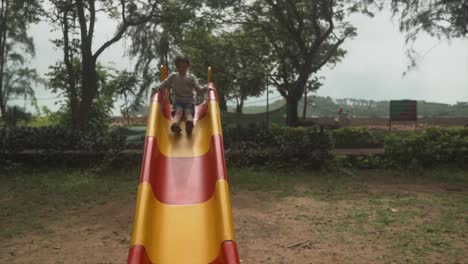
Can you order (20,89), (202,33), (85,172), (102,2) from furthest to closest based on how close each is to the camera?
(20,89) → (202,33) → (102,2) → (85,172)

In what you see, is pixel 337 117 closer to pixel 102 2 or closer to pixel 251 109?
pixel 251 109

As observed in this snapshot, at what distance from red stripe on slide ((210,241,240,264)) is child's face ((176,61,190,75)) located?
3870mm

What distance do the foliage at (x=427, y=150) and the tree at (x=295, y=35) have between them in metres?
5.60

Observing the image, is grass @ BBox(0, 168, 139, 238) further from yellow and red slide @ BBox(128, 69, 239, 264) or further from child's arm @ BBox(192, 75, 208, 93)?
child's arm @ BBox(192, 75, 208, 93)

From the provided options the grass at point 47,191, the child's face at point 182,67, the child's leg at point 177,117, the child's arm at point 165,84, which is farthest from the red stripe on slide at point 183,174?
the grass at point 47,191

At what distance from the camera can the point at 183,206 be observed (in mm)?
4234

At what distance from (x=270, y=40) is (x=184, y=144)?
12.5 m

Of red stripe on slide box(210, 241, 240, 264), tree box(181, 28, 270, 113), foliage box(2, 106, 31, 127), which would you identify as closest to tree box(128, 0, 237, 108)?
tree box(181, 28, 270, 113)

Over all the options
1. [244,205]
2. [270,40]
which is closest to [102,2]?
[270,40]

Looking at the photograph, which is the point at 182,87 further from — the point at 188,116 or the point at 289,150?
the point at 289,150

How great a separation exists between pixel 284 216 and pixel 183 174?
7.80 feet

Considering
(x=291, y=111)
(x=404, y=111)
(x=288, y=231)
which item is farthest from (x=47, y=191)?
(x=404, y=111)

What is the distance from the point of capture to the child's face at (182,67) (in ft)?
21.9

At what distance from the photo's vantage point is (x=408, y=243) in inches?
204
